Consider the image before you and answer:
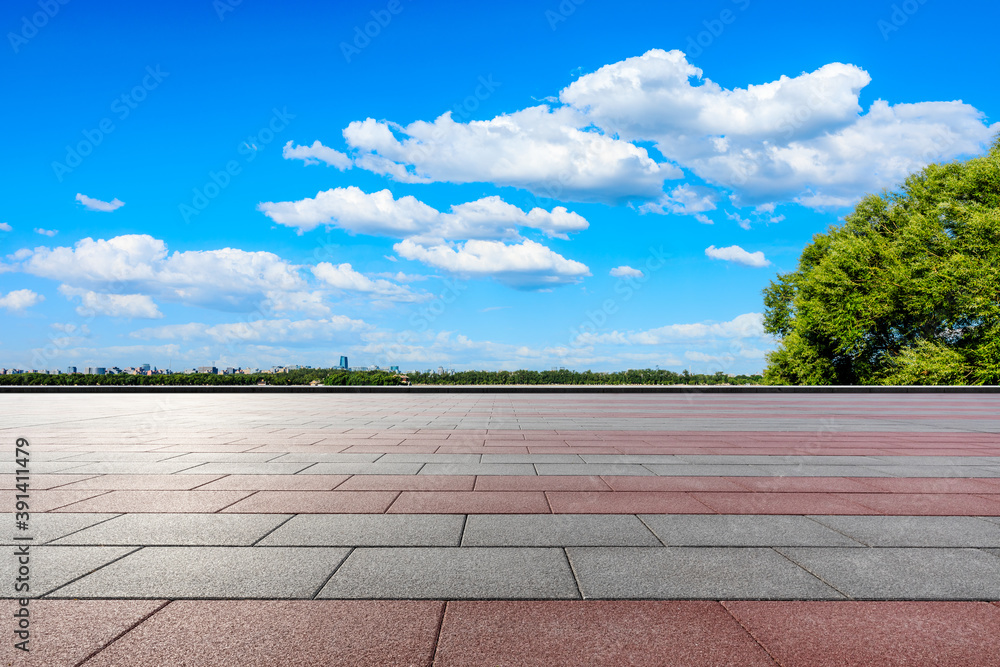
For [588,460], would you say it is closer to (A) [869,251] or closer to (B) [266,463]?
(B) [266,463]

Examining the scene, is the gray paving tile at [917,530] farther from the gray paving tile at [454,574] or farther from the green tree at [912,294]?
the green tree at [912,294]

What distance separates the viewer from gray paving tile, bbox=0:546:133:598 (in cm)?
354

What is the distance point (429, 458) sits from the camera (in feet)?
26.4

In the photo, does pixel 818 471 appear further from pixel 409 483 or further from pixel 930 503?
pixel 409 483

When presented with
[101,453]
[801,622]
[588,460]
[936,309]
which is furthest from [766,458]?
[936,309]

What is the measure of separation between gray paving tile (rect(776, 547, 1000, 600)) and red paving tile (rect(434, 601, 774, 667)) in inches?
39.8

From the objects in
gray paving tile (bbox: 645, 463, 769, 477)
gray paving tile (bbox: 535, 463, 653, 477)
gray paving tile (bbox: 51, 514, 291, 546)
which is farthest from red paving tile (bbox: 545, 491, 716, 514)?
gray paving tile (bbox: 51, 514, 291, 546)

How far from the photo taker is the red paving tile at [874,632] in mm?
2766

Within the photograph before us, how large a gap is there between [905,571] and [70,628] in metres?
4.77

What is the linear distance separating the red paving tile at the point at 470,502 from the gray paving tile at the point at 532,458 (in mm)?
1859

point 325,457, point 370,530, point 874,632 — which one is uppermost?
point 325,457

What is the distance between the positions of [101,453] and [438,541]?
257 inches

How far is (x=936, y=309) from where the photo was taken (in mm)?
32438

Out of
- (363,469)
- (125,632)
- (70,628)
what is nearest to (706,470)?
(363,469)
